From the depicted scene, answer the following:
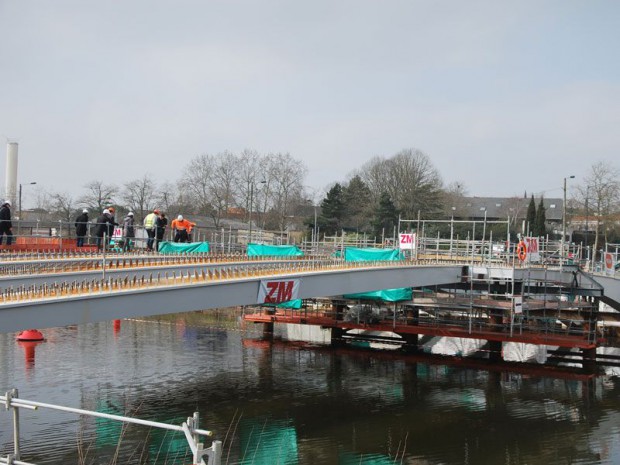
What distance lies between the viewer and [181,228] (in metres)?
31.1

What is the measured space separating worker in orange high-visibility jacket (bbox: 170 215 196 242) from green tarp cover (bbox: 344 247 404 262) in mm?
7640

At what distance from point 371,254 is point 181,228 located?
30.4 ft

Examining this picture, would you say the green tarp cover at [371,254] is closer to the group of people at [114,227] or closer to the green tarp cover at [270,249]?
the green tarp cover at [270,249]

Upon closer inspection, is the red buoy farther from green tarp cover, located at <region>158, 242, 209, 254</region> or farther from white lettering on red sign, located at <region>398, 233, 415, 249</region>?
white lettering on red sign, located at <region>398, 233, 415, 249</region>

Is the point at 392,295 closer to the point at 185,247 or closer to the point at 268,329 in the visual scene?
the point at 268,329

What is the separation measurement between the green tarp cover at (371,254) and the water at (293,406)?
489 cm

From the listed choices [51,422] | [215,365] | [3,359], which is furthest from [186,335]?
[51,422]

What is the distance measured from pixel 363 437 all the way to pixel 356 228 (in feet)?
194

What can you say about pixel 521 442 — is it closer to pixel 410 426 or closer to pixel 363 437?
pixel 410 426

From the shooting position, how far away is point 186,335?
1507 inches

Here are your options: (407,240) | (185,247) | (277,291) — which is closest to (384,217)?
(407,240)

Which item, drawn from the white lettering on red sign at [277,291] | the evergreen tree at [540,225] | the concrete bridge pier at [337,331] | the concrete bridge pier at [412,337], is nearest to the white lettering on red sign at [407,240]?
the concrete bridge pier at [412,337]

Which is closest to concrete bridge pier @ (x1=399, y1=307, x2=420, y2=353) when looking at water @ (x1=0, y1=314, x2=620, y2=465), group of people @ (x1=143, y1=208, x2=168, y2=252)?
water @ (x1=0, y1=314, x2=620, y2=465)

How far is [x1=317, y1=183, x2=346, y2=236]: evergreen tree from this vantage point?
79.1 m
